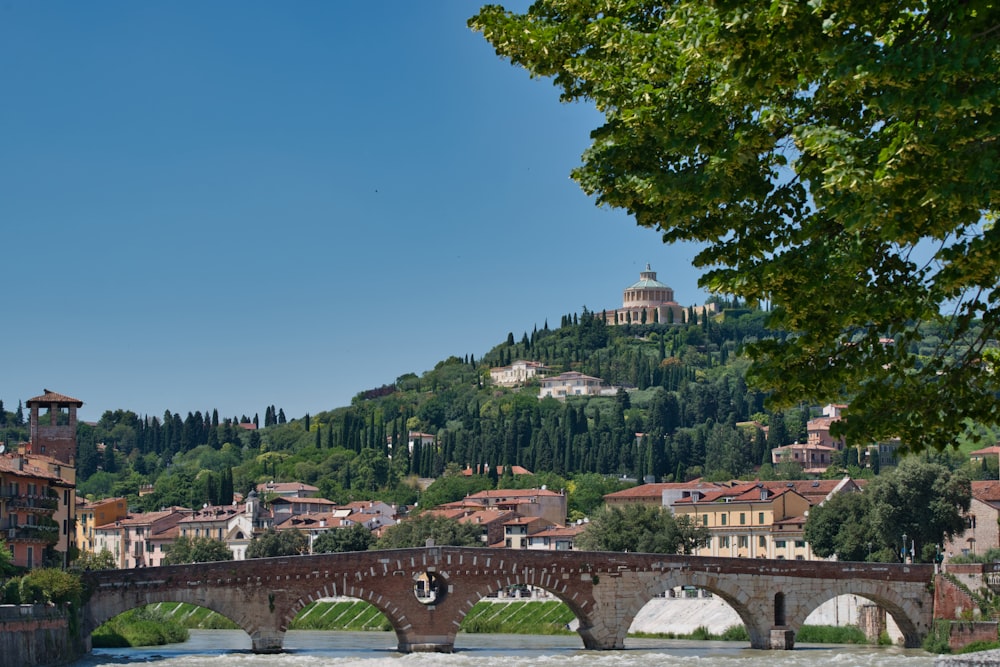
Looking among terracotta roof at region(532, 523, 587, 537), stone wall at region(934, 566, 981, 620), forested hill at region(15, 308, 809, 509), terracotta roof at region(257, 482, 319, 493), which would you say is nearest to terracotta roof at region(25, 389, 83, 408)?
stone wall at region(934, 566, 981, 620)

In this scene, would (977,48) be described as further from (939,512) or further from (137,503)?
(137,503)

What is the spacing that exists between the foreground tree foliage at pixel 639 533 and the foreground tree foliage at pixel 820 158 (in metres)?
64.1

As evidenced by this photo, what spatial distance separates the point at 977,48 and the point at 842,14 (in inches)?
39.7

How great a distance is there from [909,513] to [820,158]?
58270mm

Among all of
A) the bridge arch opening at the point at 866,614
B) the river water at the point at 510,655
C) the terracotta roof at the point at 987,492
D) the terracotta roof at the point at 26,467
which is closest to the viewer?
the river water at the point at 510,655

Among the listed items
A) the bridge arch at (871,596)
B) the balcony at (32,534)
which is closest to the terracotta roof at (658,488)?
the bridge arch at (871,596)

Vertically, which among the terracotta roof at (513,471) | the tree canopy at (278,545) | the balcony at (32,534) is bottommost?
the tree canopy at (278,545)

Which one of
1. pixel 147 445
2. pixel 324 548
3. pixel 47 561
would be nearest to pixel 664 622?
pixel 47 561

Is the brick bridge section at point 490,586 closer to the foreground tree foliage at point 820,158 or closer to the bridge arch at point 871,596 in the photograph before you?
the bridge arch at point 871,596

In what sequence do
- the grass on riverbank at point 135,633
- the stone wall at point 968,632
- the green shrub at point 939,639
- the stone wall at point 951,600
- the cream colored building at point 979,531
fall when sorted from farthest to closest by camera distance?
the cream colored building at point 979,531 → the grass on riverbank at point 135,633 → the stone wall at point 951,600 → the green shrub at point 939,639 → the stone wall at point 968,632

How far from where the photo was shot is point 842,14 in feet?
33.8

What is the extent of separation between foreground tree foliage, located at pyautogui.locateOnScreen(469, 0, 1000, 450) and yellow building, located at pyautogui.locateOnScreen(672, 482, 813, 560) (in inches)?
3057

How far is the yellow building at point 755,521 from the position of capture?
89.8 m

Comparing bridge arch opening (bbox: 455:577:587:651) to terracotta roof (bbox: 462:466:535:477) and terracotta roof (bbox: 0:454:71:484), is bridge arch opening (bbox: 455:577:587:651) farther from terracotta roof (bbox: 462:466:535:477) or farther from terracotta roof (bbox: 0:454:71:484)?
terracotta roof (bbox: 462:466:535:477)
